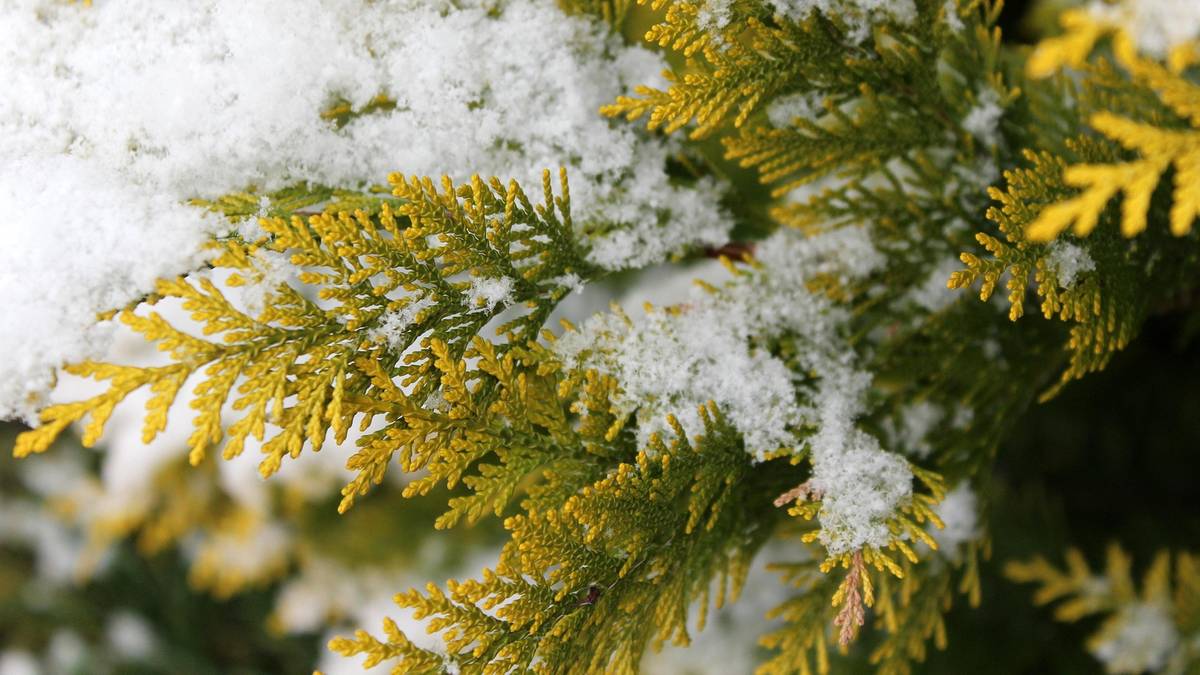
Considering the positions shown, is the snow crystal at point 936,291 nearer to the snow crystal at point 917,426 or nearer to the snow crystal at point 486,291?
the snow crystal at point 917,426

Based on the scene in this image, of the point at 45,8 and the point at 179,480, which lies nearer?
the point at 45,8

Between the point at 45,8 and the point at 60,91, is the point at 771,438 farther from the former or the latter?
the point at 45,8

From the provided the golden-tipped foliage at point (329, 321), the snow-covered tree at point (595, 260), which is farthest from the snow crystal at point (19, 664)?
the golden-tipped foliage at point (329, 321)

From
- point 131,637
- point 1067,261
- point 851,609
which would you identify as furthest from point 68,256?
point 131,637

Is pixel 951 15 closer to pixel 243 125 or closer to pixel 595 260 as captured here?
pixel 595 260

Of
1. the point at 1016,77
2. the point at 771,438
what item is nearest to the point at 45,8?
the point at 771,438

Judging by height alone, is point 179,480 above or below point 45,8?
below
